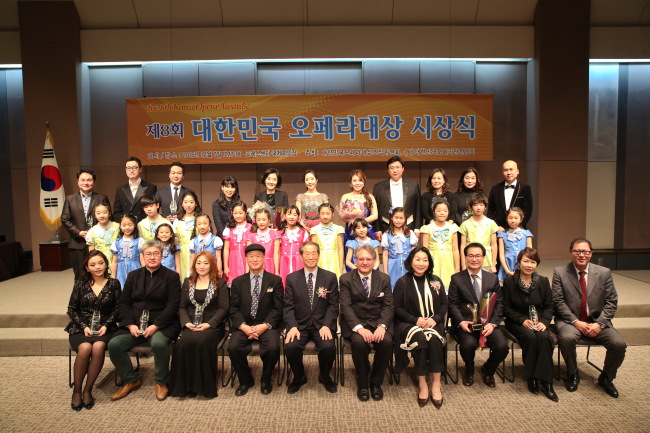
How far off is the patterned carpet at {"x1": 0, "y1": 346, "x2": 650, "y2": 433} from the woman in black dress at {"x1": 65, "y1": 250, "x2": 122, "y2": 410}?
0.32m

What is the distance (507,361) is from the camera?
4098 mm

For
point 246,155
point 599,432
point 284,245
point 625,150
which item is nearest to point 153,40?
point 246,155

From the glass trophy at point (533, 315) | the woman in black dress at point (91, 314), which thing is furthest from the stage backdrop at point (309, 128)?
the glass trophy at point (533, 315)

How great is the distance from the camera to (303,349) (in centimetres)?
349

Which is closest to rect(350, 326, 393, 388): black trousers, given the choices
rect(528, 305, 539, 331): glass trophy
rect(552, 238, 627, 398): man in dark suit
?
rect(528, 305, 539, 331): glass trophy

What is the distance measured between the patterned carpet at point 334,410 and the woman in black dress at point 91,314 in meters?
0.32

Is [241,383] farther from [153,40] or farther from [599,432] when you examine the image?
[153,40]

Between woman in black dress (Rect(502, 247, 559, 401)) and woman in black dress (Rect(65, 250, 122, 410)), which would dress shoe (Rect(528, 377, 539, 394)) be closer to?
woman in black dress (Rect(502, 247, 559, 401))

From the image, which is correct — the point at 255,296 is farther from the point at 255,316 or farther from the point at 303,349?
the point at 303,349

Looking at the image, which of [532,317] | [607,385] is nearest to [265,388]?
[532,317]

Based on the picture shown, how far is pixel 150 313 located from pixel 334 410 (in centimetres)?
178

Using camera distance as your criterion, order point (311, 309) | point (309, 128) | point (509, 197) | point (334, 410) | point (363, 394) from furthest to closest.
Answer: point (309, 128) → point (509, 197) → point (311, 309) → point (363, 394) → point (334, 410)

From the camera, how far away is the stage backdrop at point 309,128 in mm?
6938

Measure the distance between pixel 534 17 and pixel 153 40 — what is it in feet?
20.9
